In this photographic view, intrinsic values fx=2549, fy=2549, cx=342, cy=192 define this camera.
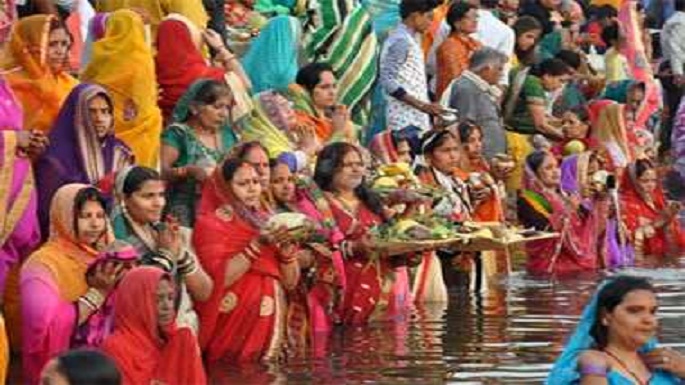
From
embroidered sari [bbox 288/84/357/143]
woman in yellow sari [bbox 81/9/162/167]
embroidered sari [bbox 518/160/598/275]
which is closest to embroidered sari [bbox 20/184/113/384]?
woman in yellow sari [bbox 81/9/162/167]

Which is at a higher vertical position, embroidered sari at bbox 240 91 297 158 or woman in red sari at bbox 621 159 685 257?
embroidered sari at bbox 240 91 297 158

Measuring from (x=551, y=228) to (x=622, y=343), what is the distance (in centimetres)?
856

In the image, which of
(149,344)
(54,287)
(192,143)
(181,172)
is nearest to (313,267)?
(181,172)

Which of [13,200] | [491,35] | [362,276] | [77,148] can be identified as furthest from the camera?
[491,35]

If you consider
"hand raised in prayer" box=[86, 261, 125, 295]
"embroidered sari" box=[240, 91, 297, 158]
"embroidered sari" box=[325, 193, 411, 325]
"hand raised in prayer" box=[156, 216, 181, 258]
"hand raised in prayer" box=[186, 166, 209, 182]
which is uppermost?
"embroidered sari" box=[240, 91, 297, 158]

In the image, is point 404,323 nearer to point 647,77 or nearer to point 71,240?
point 71,240

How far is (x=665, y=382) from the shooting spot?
902 cm

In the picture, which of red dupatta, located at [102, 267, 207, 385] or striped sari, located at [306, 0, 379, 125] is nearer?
red dupatta, located at [102, 267, 207, 385]

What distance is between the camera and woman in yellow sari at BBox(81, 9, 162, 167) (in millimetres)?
13109

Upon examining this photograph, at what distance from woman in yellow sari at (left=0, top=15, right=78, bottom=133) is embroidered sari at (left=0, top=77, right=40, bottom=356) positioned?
584mm

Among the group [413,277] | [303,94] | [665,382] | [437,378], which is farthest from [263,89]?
[665,382]

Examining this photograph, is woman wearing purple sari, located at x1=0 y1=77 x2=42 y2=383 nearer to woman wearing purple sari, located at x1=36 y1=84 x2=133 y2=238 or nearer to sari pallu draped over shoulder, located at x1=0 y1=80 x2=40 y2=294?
sari pallu draped over shoulder, located at x1=0 y1=80 x2=40 y2=294

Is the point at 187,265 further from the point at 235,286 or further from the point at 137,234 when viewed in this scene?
the point at 235,286

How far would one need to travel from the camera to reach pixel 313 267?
13031 millimetres
